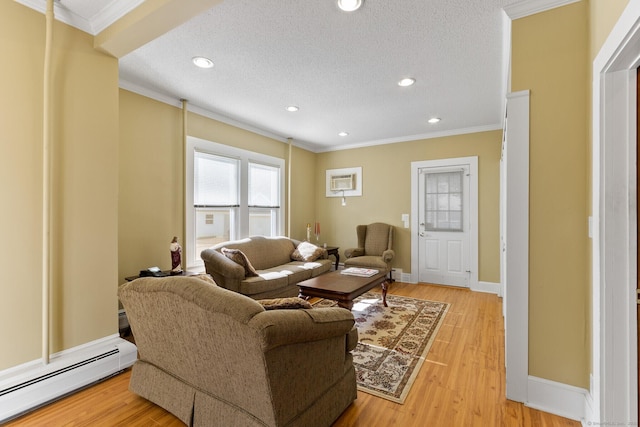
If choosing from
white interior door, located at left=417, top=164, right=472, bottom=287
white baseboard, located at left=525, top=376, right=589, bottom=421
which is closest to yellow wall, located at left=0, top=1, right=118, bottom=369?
white baseboard, located at left=525, top=376, right=589, bottom=421

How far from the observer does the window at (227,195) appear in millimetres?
3830

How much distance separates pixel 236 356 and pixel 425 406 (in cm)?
135

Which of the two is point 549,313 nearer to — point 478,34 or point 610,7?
point 610,7

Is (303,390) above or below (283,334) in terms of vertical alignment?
below

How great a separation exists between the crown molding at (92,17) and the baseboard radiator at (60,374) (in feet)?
7.83

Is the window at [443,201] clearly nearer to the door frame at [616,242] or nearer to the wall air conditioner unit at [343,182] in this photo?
the wall air conditioner unit at [343,182]

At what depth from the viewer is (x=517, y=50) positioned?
192 cm

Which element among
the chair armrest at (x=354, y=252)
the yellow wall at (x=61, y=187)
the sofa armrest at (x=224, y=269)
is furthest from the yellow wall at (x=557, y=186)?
the chair armrest at (x=354, y=252)

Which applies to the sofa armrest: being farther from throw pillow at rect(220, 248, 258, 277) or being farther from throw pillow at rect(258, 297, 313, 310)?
Answer: throw pillow at rect(258, 297, 313, 310)

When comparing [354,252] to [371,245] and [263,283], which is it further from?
[263,283]

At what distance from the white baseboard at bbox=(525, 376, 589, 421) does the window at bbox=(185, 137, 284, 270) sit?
3643mm

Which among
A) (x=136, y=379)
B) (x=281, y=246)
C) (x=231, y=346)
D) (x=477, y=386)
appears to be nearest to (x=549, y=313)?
(x=477, y=386)

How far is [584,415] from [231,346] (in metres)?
2.14

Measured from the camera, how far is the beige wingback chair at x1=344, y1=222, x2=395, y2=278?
16.0ft
